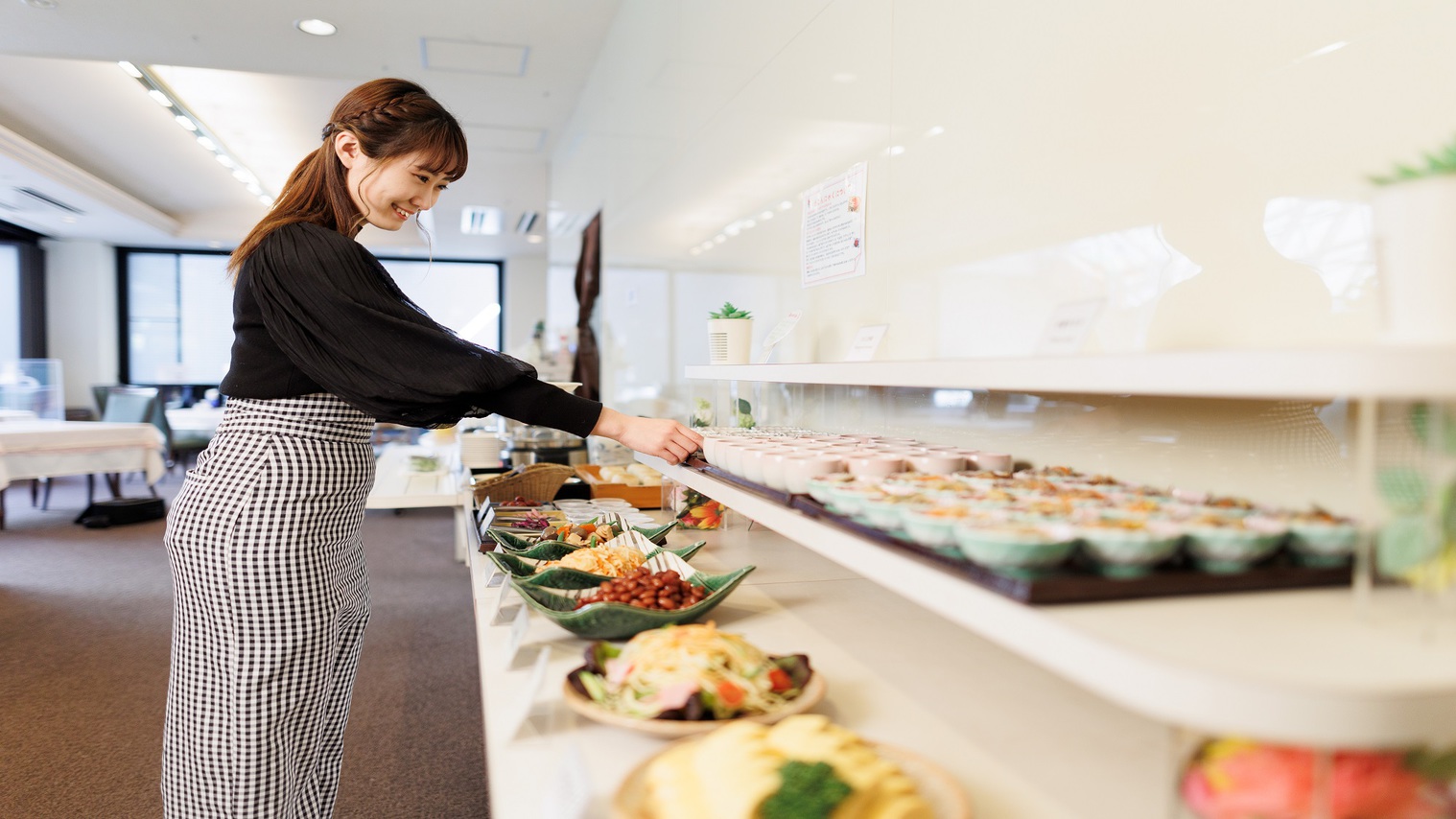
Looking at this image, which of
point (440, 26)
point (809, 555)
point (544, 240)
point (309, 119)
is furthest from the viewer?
point (544, 240)

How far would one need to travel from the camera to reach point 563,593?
137 cm

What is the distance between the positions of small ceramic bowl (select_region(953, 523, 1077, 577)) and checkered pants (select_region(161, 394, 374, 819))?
1.11 metres

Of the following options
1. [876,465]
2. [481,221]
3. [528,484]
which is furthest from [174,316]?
[876,465]

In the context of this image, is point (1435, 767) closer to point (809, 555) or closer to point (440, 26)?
point (809, 555)

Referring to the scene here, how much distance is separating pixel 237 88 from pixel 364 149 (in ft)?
17.5

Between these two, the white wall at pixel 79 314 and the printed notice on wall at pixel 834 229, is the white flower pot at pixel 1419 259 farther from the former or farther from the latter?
the white wall at pixel 79 314

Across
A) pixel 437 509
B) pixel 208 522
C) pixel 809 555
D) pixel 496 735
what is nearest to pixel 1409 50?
pixel 496 735

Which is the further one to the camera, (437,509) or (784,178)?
(437,509)

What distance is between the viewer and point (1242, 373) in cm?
58

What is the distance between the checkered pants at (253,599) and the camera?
4.53 feet

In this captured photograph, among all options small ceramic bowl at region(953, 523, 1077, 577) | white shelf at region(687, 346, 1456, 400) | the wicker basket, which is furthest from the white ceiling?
small ceramic bowl at region(953, 523, 1077, 577)

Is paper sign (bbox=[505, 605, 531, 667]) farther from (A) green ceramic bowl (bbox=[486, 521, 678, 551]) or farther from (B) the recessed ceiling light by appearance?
(B) the recessed ceiling light

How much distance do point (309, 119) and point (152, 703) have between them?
4.75 meters

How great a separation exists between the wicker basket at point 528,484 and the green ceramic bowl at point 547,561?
863 mm
